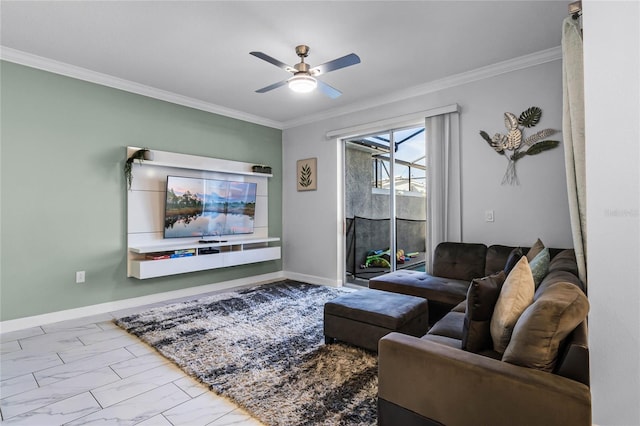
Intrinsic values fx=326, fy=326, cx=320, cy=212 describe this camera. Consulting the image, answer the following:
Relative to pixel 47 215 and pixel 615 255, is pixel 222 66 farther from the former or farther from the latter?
pixel 615 255

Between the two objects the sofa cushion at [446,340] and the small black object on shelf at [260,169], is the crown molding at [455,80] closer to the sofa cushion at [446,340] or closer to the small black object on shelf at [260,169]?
the small black object on shelf at [260,169]

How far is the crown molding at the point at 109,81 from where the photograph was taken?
126 inches

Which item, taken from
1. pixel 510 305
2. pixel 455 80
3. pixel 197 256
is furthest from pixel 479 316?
pixel 197 256

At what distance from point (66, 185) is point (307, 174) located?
3164 mm

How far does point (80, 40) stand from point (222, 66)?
1.25m

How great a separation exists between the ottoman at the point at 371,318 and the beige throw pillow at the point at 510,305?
36.5 inches

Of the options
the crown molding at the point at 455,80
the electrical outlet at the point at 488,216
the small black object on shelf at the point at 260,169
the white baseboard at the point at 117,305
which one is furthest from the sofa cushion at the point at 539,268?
the small black object on shelf at the point at 260,169

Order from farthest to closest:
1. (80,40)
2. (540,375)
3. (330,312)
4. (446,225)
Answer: (446,225), (80,40), (330,312), (540,375)

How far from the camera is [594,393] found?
1508 millimetres

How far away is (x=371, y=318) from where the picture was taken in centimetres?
249

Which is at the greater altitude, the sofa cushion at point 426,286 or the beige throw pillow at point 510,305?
the beige throw pillow at point 510,305

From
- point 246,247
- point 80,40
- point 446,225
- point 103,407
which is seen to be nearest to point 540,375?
point 103,407

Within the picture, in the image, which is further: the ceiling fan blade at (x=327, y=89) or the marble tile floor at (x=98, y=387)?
the ceiling fan blade at (x=327, y=89)

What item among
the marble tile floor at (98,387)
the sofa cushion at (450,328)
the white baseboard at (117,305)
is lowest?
the marble tile floor at (98,387)
